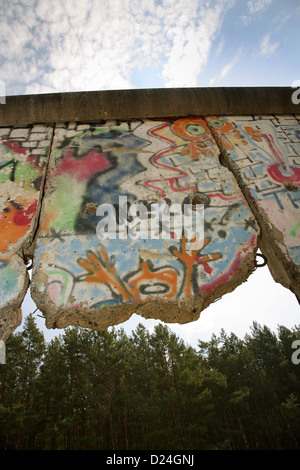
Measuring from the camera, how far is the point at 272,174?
2.74 m

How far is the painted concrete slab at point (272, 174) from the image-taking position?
89.3 inches

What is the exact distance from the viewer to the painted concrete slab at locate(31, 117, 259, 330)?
1.99 m

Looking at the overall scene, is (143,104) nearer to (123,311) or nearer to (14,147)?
(14,147)

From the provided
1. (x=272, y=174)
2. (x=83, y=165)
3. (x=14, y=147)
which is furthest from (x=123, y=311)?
(x=14, y=147)

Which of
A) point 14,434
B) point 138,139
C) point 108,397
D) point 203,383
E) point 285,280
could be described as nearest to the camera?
point 285,280

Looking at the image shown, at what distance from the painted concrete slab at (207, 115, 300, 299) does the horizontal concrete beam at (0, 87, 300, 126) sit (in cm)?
15

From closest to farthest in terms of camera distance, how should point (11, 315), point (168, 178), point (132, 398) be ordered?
point (11, 315)
point (168, 178)
point (132, 398)

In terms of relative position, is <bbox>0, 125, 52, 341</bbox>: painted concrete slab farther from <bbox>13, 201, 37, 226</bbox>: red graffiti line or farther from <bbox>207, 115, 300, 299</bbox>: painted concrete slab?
<bbox>207, 115, 300, 299</bbox>: painted concrete slab

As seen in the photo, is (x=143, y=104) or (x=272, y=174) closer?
(x=272, y=174)

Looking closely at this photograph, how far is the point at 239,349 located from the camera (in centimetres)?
2912

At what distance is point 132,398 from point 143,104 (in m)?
22.3

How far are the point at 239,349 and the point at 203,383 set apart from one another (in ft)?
24.3
